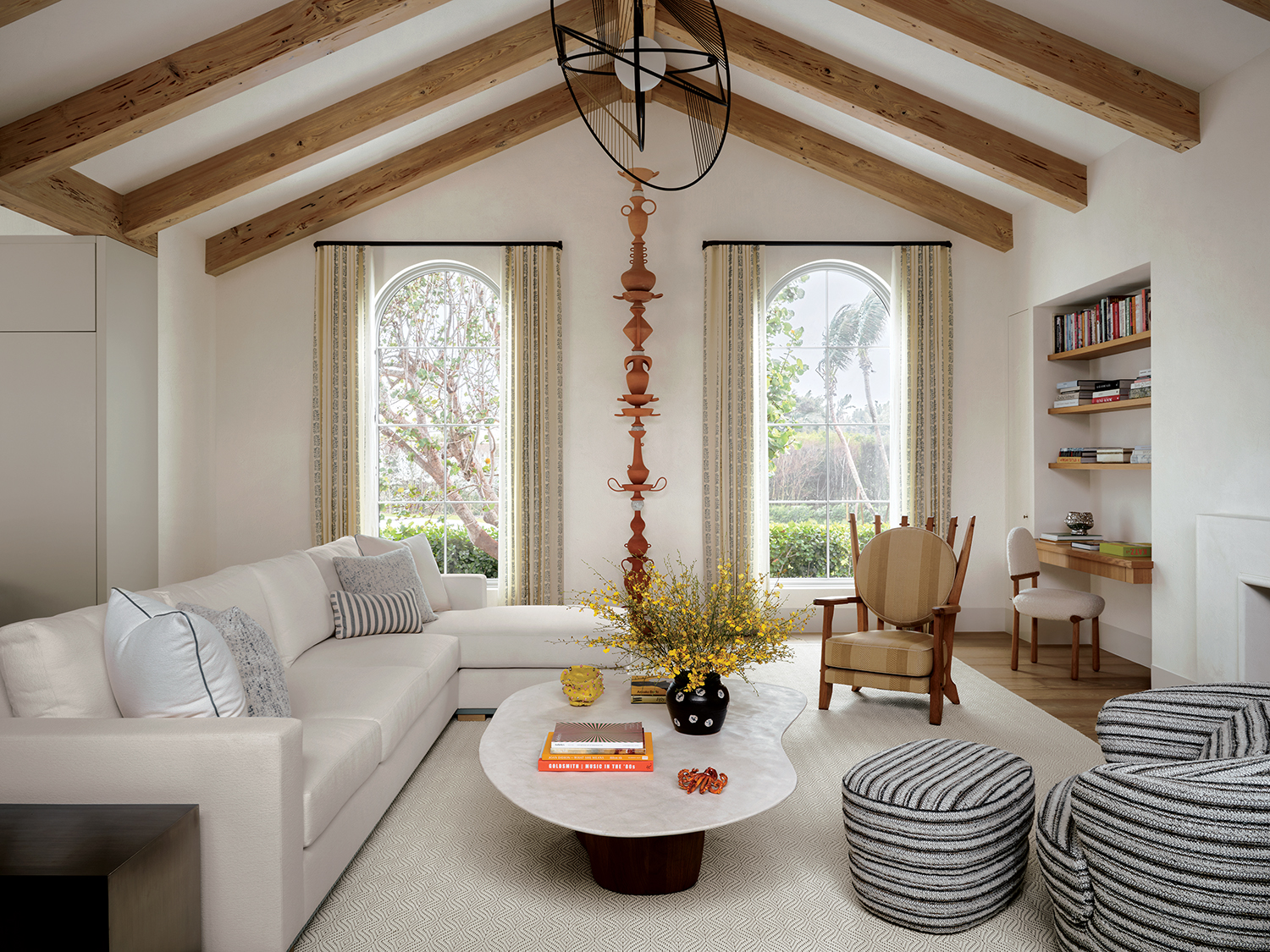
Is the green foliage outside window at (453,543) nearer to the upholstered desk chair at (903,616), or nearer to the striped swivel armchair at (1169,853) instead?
the upholstered desk chair at (903,616)

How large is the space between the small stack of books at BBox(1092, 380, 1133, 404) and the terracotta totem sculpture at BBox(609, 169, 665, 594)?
2.75 m

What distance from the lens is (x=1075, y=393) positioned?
5.31 m

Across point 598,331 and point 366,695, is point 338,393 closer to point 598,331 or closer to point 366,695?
point 598,331

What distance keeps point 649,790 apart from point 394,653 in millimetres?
1646

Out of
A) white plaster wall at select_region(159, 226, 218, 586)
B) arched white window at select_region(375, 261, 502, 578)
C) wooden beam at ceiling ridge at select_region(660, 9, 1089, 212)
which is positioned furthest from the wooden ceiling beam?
wooden beam at ceiling ridge at select_region(660, 9, 1089, 212)

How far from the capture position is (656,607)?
106 inches

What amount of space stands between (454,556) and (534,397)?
4.42 ft

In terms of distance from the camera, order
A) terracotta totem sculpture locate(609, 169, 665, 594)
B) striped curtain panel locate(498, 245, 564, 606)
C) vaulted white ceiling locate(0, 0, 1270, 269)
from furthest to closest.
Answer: striped curtain panel locate(498, 245, 564, 606) → terracotta totem sculpture locate(609, 169, 665, 594) → vaulted white ceiling locate(0, 0, 1270, 269)

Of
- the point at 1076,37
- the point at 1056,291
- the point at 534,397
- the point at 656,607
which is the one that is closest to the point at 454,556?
the point at 534,397

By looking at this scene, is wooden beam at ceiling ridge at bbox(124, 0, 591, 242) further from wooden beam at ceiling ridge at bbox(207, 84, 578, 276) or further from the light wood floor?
the light wood floor

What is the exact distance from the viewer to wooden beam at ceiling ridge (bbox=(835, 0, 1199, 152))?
3838mm

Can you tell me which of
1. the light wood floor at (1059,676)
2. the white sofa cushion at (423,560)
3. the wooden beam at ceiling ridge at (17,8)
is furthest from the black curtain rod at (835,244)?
the wooden beam at ceiling ridge at (17,8)

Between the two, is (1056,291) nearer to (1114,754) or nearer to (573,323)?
(573,323)

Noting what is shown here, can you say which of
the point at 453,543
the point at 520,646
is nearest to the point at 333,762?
the point at 520,646
